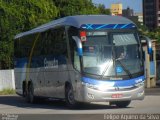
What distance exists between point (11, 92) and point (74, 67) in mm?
20816

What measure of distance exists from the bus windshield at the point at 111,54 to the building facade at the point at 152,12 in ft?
365

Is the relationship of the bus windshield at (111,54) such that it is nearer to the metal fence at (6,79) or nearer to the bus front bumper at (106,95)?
the bus front bumper at (106,95)

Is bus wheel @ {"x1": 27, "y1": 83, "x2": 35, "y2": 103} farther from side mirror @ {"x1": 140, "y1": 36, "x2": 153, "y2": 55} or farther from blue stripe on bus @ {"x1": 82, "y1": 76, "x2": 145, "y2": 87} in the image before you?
side mirror @ {"x1": 140, "y1": 36, "x2": 153, "y2": 55}

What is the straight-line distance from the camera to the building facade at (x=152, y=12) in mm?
131113

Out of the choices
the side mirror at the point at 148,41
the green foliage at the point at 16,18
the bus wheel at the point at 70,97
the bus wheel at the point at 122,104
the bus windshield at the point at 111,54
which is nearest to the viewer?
the bus windshield at the point at 111,54

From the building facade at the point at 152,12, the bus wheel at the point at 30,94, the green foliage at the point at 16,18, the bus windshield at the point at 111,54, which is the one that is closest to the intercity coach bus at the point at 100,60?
the bus windshield at the point at 111,54

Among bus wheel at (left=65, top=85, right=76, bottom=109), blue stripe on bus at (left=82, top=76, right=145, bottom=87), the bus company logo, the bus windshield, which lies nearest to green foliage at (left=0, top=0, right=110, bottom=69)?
the bus company logo

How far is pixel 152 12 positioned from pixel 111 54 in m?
118

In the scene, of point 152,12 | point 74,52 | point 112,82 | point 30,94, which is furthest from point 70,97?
point 152,12

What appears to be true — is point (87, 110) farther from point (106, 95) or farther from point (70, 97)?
point (70, 97)

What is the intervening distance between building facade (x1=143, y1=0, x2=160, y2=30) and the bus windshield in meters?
111

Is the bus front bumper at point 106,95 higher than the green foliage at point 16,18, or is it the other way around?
the green foliage at point 16,18

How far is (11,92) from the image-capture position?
39.7m

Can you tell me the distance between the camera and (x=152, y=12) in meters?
135
